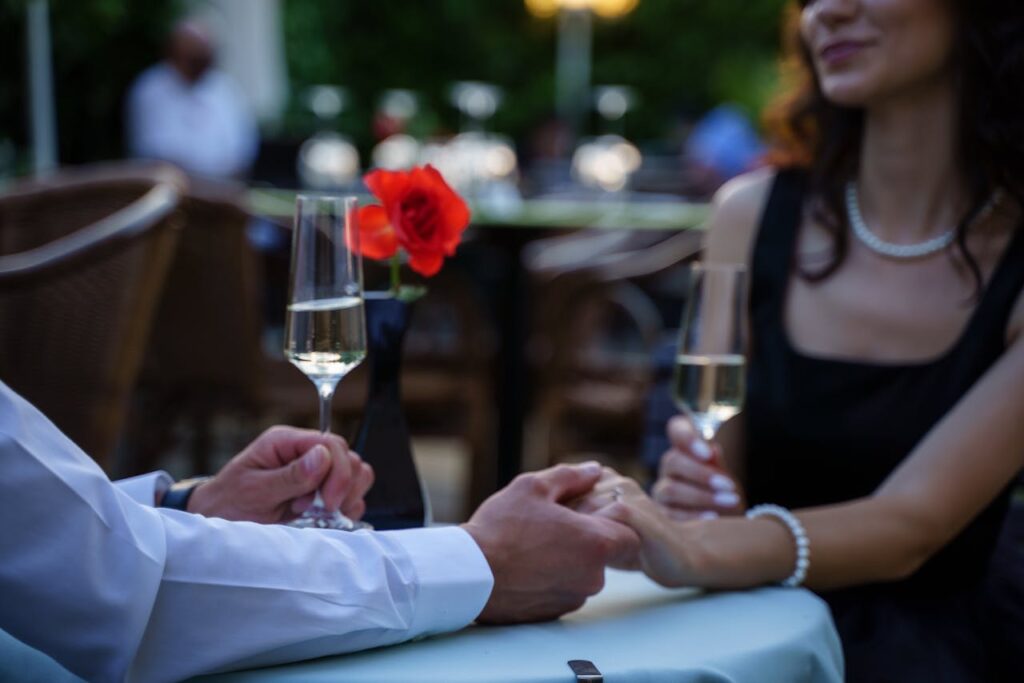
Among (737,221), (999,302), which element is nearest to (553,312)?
(737,221)

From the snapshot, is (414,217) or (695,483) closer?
(414,217)

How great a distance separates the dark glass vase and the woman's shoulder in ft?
3.11

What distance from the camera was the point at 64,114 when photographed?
10.4 m

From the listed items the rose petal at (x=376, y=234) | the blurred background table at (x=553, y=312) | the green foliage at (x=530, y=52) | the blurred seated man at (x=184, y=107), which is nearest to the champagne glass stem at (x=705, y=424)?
the rose petal at (x=376, y=234)

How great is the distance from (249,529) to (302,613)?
0.10 meters

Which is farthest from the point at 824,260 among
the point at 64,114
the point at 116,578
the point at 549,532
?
the point at 64,114

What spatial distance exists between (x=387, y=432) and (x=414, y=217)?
267 mm

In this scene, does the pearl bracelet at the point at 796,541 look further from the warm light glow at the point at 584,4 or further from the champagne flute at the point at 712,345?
the warm light glow at the point at 584,4

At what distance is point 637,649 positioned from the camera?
4.04ft

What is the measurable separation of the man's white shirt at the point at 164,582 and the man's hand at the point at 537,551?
0.26 feet

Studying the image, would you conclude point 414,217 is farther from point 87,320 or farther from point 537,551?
point 87,320

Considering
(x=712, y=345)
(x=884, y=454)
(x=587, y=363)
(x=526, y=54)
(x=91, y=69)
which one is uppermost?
(x=526, y=54)

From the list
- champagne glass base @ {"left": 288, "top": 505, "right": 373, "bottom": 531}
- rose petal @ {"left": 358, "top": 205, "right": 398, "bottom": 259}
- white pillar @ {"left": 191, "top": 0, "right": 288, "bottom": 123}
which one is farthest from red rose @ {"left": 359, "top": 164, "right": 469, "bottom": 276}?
white pillar @ {"left": 191, "top": 0, "right": 288, "bottom": 123}

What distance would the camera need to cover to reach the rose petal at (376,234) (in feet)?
4.91
